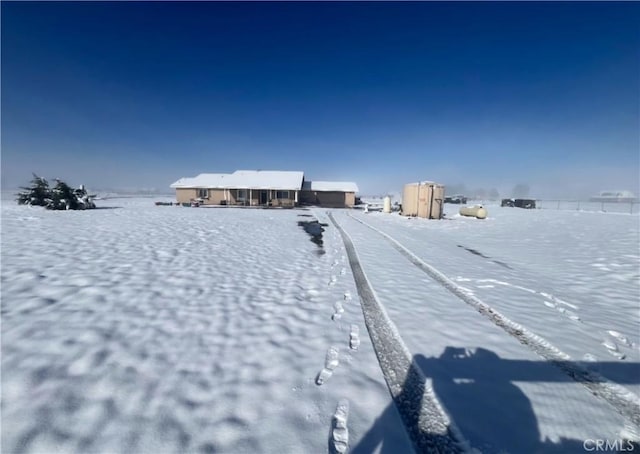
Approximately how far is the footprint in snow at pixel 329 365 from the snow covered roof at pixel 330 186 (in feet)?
110

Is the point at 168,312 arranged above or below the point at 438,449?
above

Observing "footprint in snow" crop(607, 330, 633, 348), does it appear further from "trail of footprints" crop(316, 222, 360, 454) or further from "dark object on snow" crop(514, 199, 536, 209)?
"dark object on snow" crop(514, 199, 536, 209)

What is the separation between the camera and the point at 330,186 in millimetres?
37812

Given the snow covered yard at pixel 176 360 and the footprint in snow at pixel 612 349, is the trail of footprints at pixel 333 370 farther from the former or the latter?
the footprint in snow at pixel 612 349

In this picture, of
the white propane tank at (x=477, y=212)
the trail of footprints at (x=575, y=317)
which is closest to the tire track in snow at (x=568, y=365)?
the trail of footprints at (x=575, y=317)

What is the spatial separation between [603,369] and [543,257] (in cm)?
721

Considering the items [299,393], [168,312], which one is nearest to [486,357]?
[299,393]

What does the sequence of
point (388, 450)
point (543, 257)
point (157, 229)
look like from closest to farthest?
1. point (388, 450)
2. point (543, 257)
3. point (157, 229)

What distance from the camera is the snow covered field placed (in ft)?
6.92

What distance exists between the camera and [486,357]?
322cm

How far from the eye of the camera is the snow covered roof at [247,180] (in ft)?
105

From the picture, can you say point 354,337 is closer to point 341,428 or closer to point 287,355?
point 287,355

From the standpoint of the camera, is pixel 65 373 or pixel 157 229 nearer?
pixel 65 373

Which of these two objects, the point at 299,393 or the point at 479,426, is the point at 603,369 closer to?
the point at 479,426
